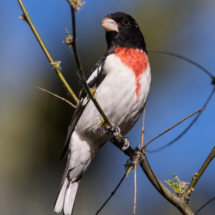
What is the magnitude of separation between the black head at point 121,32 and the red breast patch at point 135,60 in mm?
118

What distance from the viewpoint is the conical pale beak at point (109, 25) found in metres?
3.55

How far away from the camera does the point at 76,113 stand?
3322mm

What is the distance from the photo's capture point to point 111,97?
304 cm

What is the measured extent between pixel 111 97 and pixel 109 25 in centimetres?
101

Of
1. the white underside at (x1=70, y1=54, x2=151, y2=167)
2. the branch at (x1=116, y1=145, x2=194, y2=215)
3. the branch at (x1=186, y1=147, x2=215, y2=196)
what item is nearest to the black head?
the white underside at (x1=70, y1=54, x2=151, y2=167)

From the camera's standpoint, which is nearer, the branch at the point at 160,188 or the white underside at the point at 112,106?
the branch at the point at 160,188

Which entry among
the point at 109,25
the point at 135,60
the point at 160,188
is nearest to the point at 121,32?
the point at 109,25

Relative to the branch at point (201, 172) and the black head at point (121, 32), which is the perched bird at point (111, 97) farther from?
the branch at point (201, 172)

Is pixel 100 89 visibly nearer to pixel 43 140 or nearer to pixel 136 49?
pixel 136 49

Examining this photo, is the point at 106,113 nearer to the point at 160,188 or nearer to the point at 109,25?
the point at 160,188

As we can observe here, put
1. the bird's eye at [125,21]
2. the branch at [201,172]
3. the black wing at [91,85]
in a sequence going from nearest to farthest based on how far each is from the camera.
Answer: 1. the branch at [201,172]
2. the black wing at [91,85]
3. the bird's eye at [125,21]

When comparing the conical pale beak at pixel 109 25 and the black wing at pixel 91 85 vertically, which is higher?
the conical pale beak at pixel 109 25

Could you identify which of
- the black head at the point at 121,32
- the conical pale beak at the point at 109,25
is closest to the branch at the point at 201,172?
the black head at the point at 121,32

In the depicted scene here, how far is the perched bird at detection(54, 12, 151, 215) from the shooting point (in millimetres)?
3061
